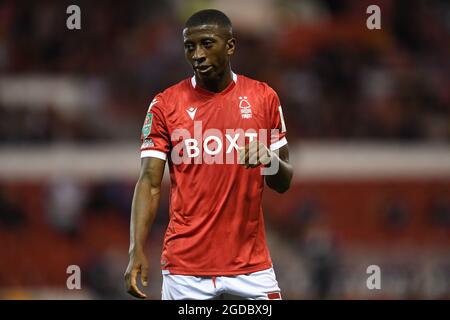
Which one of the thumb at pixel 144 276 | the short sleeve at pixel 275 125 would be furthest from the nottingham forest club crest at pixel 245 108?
the thumb at pixel 144 276

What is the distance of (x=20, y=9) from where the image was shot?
17516 millimetres

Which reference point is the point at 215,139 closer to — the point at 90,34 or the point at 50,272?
the point at 50,272

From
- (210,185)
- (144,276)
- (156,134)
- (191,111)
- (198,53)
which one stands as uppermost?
(198,53)

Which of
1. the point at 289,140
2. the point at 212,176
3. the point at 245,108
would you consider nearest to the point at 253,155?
the point at 212,176

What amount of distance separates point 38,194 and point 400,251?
5.83 m

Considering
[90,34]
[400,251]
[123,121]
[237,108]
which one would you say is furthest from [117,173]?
[237,108]

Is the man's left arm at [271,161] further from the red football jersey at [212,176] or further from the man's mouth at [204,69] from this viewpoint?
the man's mouth at [204,69]

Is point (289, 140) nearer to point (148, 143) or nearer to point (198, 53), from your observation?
point (148, 143)

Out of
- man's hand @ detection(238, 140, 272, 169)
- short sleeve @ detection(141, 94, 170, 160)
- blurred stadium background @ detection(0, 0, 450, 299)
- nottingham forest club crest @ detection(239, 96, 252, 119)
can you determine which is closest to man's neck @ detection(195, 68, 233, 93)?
nottingham forest club crest @ detection(239, 96, 252, 119)

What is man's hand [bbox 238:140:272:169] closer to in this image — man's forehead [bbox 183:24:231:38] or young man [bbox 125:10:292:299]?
young man [bbox 125:10:292:299]

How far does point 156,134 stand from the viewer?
5.38m

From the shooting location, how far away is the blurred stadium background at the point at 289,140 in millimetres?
14648

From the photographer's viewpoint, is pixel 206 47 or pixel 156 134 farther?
pixel 156 134

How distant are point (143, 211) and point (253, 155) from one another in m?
0.80
